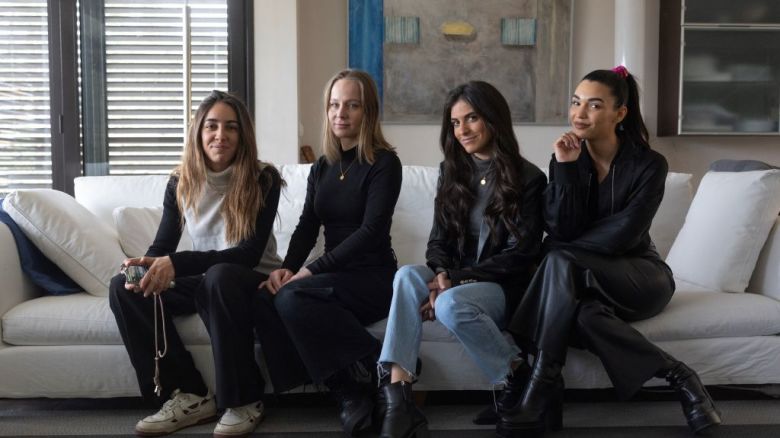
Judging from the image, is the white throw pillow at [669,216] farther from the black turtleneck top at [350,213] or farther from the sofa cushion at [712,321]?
the black turtleneck top at [350,213]

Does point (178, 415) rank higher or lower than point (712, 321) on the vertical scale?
lower

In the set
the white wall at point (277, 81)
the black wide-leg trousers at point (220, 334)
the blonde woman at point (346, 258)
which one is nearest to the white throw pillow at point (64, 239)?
the black wide-leg trousers at point (220, 334)

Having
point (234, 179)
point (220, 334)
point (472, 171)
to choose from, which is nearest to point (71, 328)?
point (220, 334)

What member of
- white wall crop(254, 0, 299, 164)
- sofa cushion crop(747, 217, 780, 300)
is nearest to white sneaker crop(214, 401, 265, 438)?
sofa cushion crop(747, 217, 780, 300)

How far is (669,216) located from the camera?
266 centimetres

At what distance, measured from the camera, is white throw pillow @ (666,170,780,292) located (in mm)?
Result: 2297

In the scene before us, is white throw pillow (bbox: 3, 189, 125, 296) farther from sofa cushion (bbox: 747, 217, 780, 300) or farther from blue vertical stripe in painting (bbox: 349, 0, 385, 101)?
blue vertical stripe in painting (bbox: 349, 0, 385, 101)

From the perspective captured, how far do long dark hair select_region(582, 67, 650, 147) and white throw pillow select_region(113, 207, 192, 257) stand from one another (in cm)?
144

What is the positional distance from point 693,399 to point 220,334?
1234 millimetres

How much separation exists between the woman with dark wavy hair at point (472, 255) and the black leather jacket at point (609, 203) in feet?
0.26

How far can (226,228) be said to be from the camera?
2184 millimetres

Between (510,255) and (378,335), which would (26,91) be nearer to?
(378,335)

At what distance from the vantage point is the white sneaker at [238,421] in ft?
6.27

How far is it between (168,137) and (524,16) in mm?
2208
